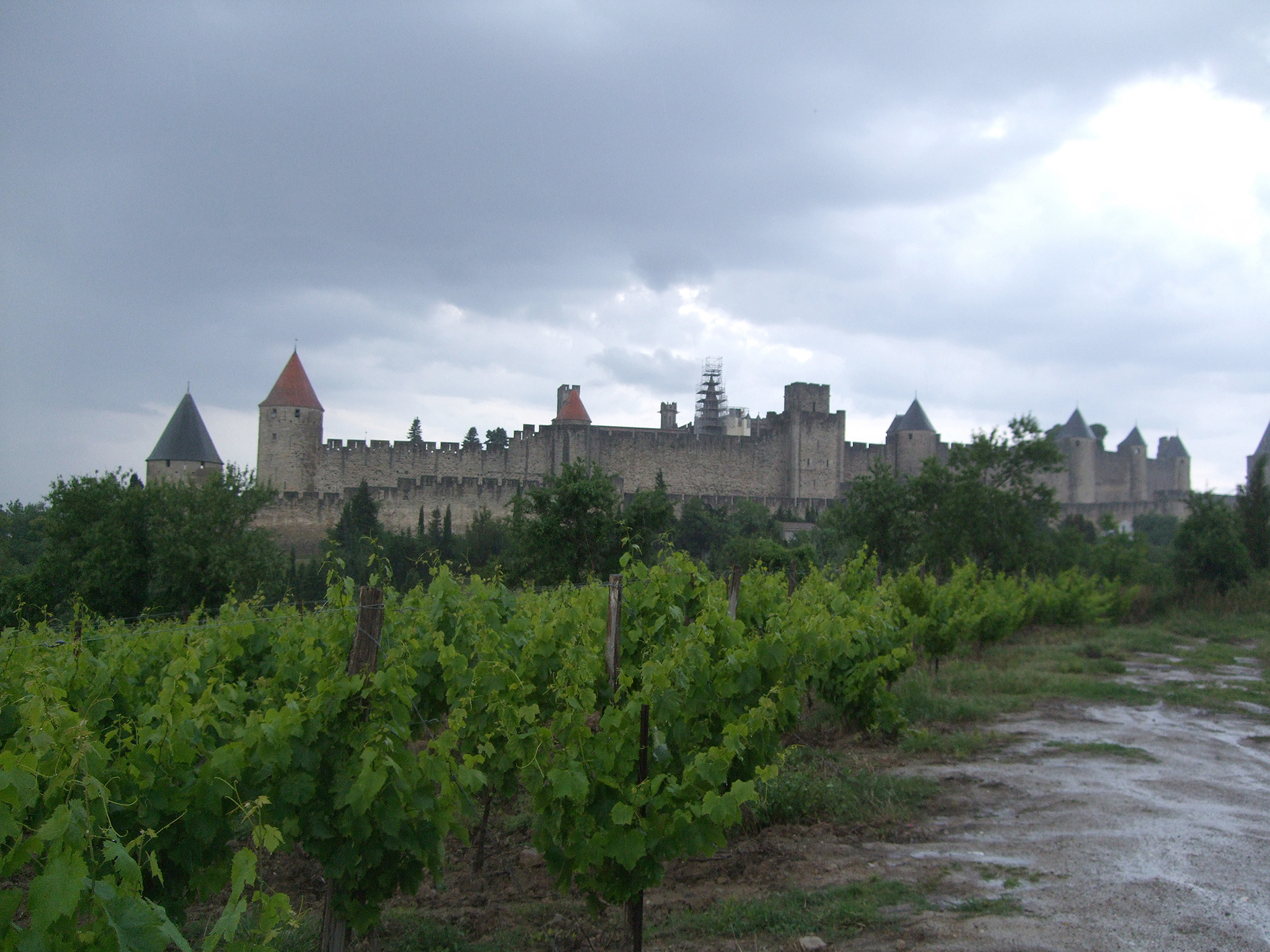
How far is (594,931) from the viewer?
3.94 meters

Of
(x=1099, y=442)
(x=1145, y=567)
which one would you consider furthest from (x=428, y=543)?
(x=1099, y=442)

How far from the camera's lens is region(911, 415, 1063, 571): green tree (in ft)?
73.3

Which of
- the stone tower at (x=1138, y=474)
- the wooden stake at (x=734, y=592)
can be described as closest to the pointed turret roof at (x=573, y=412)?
the stone tower at (x=1138, y=474)

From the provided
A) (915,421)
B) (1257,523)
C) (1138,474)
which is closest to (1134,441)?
(1138,474)

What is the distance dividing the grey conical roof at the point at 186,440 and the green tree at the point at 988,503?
25.0m

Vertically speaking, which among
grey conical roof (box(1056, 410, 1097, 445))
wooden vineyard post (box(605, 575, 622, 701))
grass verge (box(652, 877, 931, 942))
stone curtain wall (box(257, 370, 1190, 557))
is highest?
grey conical roof (box(1056, 410, 1097, 445))

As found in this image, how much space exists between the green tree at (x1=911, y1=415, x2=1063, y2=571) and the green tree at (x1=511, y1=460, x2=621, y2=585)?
8.30 m

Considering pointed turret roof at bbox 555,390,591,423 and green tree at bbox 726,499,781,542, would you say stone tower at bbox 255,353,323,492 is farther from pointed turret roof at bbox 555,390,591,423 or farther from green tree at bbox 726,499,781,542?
green tree at bbox 726,499,781,542

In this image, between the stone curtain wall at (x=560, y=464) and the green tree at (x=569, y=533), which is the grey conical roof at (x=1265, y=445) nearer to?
the stone curtain wall at (x=560, y=464)

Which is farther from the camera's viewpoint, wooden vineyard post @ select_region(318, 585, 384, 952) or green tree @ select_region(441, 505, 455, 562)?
green tree @ select_region(441, 505, 455, 562)

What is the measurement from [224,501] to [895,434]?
3273 centimetres

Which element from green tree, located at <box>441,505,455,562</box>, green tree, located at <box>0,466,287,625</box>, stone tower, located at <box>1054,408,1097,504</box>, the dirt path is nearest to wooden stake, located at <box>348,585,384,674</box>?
the dirt path

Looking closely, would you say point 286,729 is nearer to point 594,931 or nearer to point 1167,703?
point 594,931

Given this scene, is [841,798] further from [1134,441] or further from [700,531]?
[1134,441]
